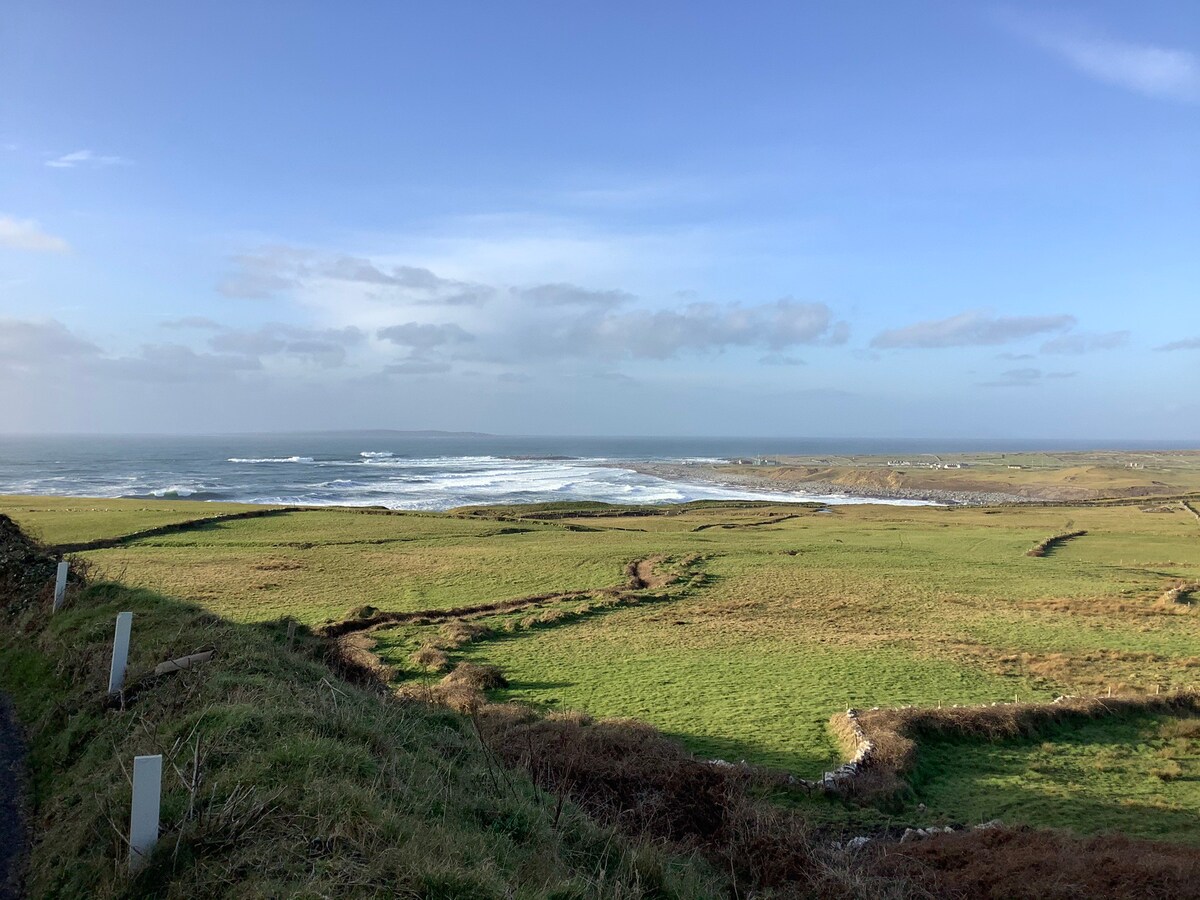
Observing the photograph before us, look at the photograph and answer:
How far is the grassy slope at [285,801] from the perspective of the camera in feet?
18.5

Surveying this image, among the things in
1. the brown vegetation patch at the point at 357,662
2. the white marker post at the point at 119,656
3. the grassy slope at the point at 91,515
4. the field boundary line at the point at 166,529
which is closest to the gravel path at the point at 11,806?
the white marker post at the point at 119,656

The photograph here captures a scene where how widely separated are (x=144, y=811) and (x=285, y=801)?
3.48 feet

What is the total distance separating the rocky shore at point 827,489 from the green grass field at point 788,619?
169ft

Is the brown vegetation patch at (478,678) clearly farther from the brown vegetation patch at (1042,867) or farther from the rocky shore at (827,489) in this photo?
the rocky shore at (827,489)

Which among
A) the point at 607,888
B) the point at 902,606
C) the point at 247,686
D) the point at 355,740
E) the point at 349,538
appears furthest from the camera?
the point at 349,538

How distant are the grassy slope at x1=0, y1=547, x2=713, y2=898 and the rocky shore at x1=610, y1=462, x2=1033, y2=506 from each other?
92760 millimetres

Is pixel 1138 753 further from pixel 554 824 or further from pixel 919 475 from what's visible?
pixel 919 475

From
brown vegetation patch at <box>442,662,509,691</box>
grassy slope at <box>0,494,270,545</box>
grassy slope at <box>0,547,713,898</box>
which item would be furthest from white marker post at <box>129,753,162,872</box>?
grassy slope at <box>0,494,270,545</box>

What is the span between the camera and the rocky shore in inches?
4100

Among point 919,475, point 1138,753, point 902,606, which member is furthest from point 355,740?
point 919,475

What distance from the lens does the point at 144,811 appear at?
5859 millimetres

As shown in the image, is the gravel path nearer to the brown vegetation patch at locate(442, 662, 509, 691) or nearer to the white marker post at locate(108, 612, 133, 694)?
the white marker post at locate(108, 612, 133, 694)

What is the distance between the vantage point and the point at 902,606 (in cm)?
2909

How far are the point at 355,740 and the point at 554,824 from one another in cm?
247
